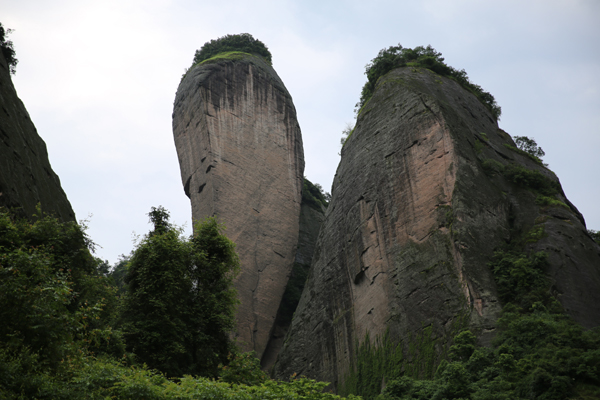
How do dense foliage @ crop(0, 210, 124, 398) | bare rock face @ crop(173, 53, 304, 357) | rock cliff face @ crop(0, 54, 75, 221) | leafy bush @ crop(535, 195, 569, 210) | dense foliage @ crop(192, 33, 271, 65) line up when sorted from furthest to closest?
dense foliage @ crop(192, 33, 271, 65)
bare rock face @ crop(173, 53, 304, 357)
leafy bush @ crop(535, 195, 569, 210)
rock cliff face @ crop(0, 54, 75, 221)
dense foliage @ crop(0, 210, 124, 398)

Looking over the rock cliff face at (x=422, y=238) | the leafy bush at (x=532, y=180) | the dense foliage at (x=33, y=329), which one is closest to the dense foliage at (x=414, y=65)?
the rock cliff face at (x=422, y=238)

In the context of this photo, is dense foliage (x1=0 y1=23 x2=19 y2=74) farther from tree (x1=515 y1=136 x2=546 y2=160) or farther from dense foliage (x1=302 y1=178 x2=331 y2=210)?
tree (x1=515 y1=136 x2=546 y2=160)

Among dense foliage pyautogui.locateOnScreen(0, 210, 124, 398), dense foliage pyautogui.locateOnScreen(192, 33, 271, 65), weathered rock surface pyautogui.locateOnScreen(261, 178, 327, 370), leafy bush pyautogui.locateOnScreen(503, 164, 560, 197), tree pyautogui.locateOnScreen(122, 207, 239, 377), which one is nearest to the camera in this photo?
dense foliage pyautogui.locateOnScreen(0, 210, 124, 398)

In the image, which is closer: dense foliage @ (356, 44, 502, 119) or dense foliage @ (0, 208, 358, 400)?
dense foliage @ (0, 208, 358, 400)

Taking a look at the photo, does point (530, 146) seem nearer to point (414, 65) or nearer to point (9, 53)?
point (414, 65)

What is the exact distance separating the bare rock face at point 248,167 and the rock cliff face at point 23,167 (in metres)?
13.5

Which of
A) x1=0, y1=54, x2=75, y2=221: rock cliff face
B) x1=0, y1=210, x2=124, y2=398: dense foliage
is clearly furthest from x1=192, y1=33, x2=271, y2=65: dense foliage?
x1=0, y1=210, x2=124, y2=398: dense foliage

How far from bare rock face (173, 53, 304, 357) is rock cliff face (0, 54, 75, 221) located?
44.2 ft

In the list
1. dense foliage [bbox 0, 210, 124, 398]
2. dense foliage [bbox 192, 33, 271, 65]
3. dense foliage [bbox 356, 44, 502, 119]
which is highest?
dense foliage [bbox 192, 33, 271, 65]

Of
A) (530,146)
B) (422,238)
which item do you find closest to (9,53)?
(422,238)

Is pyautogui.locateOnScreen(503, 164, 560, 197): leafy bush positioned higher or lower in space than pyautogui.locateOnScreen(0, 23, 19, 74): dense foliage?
lower

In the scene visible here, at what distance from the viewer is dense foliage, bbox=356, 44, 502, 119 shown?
116 ft

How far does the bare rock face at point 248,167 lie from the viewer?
3212cm

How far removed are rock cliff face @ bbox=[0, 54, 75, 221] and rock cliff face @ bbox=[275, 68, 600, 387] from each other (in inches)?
529
